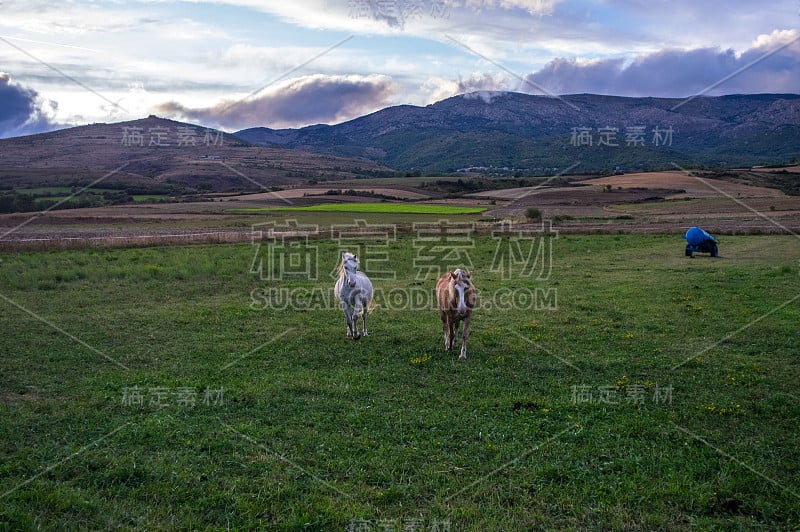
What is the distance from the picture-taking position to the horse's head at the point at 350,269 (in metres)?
15.7

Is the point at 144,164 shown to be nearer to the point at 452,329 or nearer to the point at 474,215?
the point at 474,215

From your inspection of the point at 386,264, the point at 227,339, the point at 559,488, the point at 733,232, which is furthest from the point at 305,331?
the point at 733,232

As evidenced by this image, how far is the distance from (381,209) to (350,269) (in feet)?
195

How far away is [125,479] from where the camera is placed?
7789 mm

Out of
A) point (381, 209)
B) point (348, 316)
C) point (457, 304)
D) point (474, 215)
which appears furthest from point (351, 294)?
point (381, 209)

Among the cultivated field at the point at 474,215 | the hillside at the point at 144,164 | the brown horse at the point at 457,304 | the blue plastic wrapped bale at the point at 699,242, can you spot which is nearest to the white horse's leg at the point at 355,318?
the brown horse at the point at 457,304

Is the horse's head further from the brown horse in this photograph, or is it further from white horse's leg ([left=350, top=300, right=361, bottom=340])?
the brown horse

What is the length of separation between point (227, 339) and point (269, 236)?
29.8 m

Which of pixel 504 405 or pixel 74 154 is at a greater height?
pixel 74 154

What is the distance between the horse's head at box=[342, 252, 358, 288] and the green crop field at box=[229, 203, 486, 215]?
54.5 metres

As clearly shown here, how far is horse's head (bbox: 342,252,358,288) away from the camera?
15.7m

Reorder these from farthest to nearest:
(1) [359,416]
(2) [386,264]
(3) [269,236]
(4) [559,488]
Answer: (3) [269,236]
(2) [386,264]
(1) [359,416]
(4) [559,488]

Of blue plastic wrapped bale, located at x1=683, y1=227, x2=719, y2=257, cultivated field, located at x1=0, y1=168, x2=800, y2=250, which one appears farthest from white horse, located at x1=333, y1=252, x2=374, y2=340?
cultivated field, located at x1=0, y1=168, x2=800, y2=250

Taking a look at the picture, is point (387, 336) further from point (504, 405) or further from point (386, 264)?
point (386, 264)
